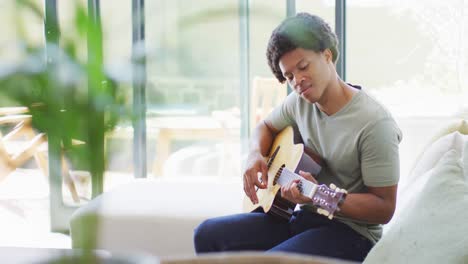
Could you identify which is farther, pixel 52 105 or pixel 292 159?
pixel 292 159

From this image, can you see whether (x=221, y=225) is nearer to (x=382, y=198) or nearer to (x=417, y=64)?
(x=382, y=198)

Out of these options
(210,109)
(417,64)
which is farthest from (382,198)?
(210,109)

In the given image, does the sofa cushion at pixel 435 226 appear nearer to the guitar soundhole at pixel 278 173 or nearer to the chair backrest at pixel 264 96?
the guitar soundhole at pixel 278 173

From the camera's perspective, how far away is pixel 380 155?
138 centimetres

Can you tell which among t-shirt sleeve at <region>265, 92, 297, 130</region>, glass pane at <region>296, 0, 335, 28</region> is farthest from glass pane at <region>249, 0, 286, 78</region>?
t-shirt sleeve at <region>265, 92, 297, 130</region>

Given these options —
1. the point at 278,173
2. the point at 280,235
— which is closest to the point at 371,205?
the point at 280,235

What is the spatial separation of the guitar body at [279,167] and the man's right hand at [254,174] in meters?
0.02

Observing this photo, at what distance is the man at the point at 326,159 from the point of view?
1.39 m

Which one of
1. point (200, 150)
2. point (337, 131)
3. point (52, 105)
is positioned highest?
point (52, 105)

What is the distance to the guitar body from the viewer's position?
1632 mm

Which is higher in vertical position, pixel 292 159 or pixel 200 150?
pixel 292 159

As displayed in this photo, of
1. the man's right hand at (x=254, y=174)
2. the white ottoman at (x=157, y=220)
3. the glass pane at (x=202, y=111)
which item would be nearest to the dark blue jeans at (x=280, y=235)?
the man's right hand at (x=254, y=174)

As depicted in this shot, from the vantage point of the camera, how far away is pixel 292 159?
66.2 inches

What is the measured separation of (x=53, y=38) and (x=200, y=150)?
355cm
